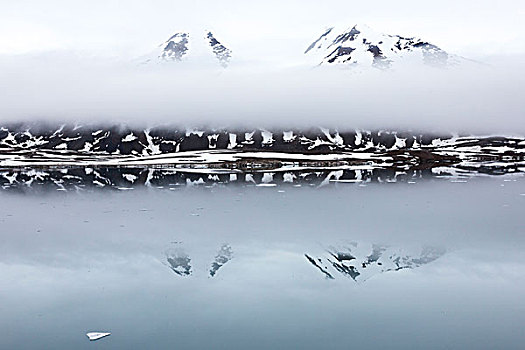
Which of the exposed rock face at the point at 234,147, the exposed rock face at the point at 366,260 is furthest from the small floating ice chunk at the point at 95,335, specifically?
the exposed rock face at the point at 234,147

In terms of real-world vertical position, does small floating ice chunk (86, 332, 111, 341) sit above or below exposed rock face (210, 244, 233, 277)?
above

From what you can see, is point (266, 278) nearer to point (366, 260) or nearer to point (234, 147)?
point (366, 260)

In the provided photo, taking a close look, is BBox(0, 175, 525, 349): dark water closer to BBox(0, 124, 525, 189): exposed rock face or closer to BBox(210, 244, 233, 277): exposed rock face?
BBox(210, 244, 233, 277): exposed rock face

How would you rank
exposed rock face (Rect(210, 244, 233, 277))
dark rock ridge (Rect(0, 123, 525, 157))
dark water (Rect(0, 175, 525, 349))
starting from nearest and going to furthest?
dark water (Rect(0, 175, 525, 349))
exposed rock face (Rect(210, 244, 233, 277))
dark rock ridge (Rect(0, 123, 525, 157))

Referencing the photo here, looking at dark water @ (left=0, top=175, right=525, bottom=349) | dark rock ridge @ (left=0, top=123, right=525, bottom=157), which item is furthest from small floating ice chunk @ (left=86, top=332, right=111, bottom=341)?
dark rock ridge @ (left=0, top=123, right=525, bottom=157)

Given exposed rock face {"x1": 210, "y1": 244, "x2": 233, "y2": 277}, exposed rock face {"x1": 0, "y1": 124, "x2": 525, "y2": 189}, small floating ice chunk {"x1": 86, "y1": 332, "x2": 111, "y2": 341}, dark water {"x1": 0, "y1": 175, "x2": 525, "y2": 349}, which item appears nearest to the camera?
small floating ice chunk {"x1": 86, "y1": 332, "x2": 111, "y2": 341}

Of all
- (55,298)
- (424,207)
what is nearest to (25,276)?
(55,298)

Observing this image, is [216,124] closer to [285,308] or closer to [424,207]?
[424,207]

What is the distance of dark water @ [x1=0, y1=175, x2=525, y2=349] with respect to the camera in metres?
10.9

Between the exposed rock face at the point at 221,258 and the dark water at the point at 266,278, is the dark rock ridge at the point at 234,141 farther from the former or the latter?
the exposed rock face at the point at 221,258

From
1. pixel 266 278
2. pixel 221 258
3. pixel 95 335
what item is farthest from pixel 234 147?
pixel 95 335

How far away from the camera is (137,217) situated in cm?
2720

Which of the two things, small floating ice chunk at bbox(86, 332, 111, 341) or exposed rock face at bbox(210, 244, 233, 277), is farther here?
exposed rock face at bbox(210, 244, 233, 277)

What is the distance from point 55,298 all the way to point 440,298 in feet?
31.0
